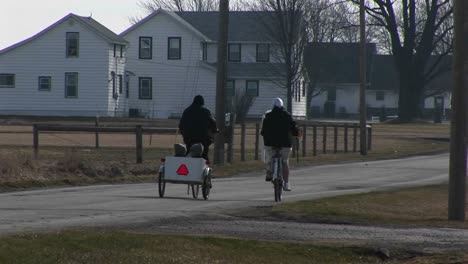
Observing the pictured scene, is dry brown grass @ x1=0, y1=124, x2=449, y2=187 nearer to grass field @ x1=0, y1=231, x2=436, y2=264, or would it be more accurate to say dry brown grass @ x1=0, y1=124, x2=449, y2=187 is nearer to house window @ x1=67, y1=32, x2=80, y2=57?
grass field @ x1=0, y1=231, x2=436, y2=264

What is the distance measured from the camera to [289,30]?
6925cm

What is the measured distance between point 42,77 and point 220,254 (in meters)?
65.5

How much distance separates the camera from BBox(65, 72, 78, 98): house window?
76438mm

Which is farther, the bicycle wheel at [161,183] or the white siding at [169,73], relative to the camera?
the white siding at [169,73]

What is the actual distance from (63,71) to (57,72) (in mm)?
413

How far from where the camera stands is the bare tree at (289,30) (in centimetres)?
6869

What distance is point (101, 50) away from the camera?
75688 mm

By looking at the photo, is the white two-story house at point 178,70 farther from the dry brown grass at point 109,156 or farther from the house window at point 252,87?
the dry brown grass at point 109,156

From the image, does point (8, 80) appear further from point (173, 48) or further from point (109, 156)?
point (109, 156)

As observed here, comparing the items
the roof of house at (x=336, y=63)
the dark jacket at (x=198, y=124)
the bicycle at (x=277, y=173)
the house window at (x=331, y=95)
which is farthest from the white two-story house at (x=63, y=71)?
the bicycle at (x=277, y=173)

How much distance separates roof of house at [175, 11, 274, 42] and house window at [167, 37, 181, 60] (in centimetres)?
334

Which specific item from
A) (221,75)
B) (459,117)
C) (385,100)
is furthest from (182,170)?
(385,100)

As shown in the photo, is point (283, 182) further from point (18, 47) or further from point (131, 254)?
point (18, 47)

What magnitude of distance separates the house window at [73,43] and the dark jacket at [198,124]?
56.4 m
